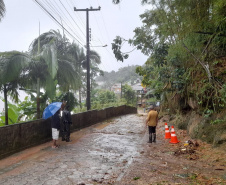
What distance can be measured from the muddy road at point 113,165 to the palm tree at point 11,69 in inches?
188

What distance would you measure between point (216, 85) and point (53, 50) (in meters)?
8.79

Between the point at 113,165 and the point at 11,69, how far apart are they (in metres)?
8.08

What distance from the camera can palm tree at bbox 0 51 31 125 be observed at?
11492 millimetres

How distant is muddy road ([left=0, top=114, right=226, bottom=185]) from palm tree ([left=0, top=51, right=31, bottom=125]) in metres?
4.78

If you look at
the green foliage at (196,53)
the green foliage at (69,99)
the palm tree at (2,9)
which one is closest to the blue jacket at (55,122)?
the palm tree at (2,9)

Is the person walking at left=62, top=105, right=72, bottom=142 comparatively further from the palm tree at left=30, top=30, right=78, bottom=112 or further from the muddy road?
the palm tree at left=30, top=30, right=78, bottom=112

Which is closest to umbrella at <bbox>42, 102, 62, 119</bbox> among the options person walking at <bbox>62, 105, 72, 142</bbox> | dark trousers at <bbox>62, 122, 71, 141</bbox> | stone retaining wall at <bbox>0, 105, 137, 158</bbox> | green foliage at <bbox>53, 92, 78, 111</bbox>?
stone retaining wall at <bbox>0, 105, 137, 158</bbox>

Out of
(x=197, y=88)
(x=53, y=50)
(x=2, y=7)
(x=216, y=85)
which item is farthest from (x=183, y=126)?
(x=2, y=7)

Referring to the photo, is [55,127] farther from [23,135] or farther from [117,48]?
[117,48]

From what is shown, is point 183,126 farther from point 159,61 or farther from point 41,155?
point 41,155

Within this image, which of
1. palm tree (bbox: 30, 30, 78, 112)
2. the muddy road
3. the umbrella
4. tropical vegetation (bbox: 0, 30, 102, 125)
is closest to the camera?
the muddy road

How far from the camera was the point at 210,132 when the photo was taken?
8328 millimetres

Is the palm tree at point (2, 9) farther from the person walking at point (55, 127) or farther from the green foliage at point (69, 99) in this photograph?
the green foliage at point (69, 99)

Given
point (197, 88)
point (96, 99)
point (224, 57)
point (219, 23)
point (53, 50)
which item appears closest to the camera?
point (219, 23)
